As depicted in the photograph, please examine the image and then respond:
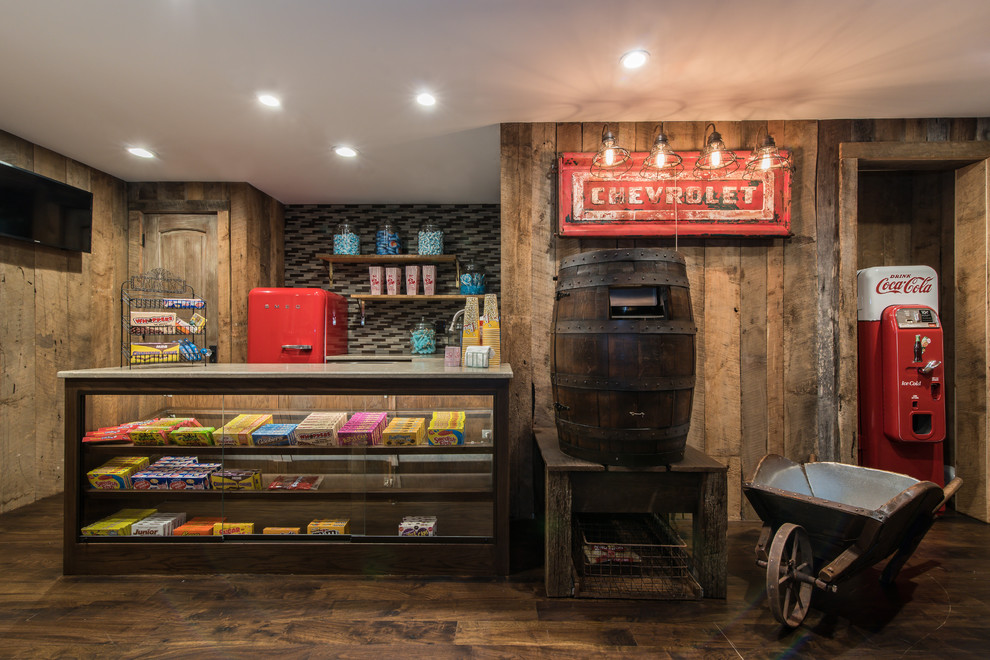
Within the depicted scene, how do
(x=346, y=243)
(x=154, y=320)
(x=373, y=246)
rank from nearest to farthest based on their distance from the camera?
(x=154, y=320)
(x=346, y=243)
(x=373, y=246)

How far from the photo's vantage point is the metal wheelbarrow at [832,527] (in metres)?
1.62

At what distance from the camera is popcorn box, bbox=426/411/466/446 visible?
2.21m

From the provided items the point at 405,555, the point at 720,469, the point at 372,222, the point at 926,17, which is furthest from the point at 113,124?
the point at 926,17

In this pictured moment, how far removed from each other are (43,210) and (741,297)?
4892 mm

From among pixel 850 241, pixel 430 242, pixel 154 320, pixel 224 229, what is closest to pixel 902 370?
pixel 850 241

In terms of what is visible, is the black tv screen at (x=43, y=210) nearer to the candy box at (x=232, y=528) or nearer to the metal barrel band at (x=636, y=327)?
the candy box at (x=232, y=528)

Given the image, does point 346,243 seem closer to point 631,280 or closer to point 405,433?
point 405,433

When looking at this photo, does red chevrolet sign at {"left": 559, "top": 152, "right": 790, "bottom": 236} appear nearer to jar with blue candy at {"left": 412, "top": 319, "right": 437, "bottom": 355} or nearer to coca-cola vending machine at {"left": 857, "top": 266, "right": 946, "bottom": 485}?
coca-cola vending machine at {"left": 857, "top": 266, "right": 946, "bottom": 485}

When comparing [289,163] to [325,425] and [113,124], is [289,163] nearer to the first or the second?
[113,124]

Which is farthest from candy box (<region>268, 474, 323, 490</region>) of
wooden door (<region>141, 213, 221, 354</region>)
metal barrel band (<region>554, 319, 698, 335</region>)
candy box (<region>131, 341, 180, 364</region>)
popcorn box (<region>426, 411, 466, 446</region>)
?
wooden door (<region>141, 213, 221, 354</region>)

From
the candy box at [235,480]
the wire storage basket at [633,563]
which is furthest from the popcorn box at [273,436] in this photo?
the wire storage basket at [633,563]

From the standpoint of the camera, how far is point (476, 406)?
2199 mm

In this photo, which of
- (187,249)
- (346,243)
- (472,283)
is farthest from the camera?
(346,243)

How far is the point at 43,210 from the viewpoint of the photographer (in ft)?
10.4
